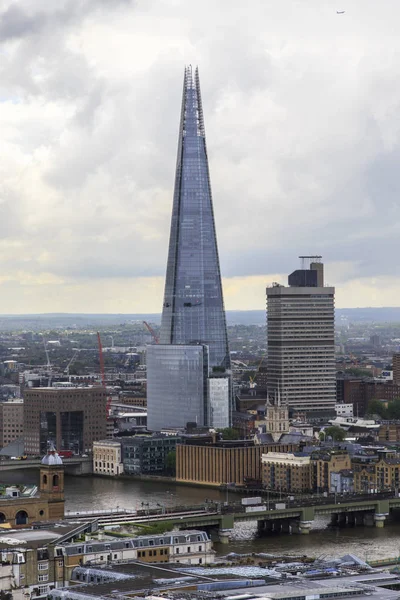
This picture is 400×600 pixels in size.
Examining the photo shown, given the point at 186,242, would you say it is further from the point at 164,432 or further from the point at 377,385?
the point at 377,385

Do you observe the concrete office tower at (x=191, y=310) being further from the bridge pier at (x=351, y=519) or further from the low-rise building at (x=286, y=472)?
the bridge pier at (x=351, y=519)

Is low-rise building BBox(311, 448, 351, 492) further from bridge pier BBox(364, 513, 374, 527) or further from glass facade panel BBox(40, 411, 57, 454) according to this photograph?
glass facade panel BBox(40, 411, 57, 454)

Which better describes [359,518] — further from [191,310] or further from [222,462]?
[191,310]

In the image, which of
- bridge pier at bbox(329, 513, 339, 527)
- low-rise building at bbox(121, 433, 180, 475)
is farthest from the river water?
low-rise building at bbox(121, 433, 180, 475)

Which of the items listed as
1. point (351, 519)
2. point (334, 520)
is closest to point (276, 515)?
point (351, 519)

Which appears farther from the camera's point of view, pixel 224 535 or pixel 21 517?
pixel 224 535

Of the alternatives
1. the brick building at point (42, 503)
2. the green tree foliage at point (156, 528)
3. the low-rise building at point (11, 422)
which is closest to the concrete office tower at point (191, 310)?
the low-rise building at point (11, 422)
